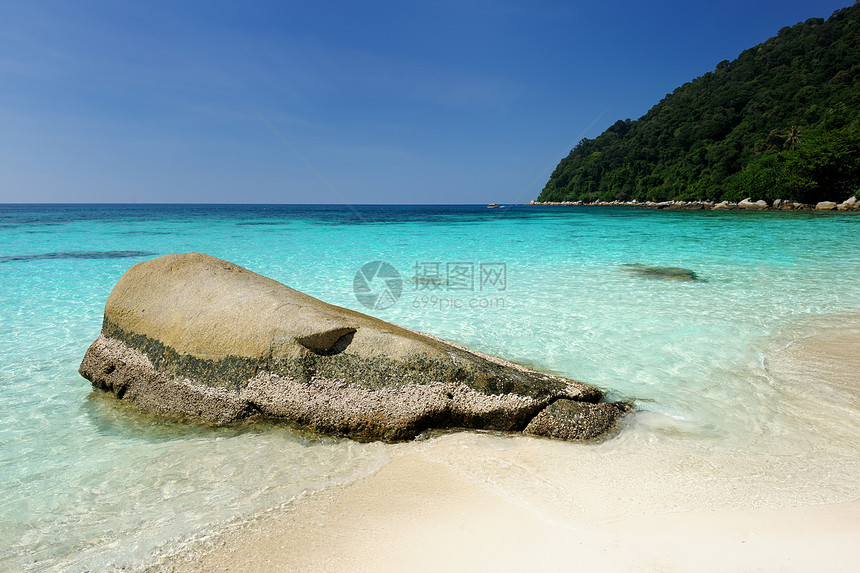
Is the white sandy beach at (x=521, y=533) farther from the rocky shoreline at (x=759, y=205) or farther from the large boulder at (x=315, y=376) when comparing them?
the rocky shoreline at (x=759, y=205)

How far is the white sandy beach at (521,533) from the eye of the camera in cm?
197

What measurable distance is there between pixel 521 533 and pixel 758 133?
71.8 m

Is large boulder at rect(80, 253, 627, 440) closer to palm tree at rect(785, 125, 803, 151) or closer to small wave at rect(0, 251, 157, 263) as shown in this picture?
small wave at rect(0, 251, 157, 263)

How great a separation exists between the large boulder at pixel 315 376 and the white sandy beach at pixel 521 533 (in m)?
0.60

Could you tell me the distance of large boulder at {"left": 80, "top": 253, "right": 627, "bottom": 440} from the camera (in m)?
3.21

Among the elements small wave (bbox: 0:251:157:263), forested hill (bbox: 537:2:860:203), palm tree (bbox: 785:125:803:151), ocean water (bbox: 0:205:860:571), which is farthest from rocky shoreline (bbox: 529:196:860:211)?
small wave (bbox: 0:251:157:263)

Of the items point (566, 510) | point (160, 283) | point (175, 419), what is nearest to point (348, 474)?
point (566, 510)

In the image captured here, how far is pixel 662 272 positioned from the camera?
A: 428 inches

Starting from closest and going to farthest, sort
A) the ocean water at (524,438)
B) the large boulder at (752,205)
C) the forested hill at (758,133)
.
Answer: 1. the ocean water at (524,438)
2. the forested hill at (758,133)
3. the large boulder at (752,205)

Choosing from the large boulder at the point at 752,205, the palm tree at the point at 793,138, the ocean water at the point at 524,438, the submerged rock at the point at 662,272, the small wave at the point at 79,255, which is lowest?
the small wave at the point at 79,255

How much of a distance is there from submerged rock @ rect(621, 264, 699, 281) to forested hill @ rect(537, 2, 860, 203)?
40243 millimetres

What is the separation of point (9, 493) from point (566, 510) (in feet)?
10.9

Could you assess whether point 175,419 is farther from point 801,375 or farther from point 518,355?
point 801,375

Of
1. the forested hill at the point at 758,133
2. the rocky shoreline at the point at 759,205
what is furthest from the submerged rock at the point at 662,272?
the forested hill at the point at 758,133
